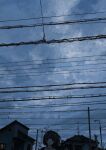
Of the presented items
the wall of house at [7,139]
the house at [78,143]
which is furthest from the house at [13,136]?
the house at [78,143]

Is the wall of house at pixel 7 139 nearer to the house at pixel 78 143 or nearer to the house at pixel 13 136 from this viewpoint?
the house at pixel 13 136

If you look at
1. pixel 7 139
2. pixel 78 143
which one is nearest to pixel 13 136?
pixel 7 139

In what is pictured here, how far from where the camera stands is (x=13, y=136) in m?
55.0

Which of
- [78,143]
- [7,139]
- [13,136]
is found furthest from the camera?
[78,143]

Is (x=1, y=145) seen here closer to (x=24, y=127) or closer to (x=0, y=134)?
(x=0, y=134)

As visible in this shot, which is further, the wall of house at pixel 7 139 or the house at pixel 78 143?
the house at pixel 78 143

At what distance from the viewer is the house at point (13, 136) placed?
54.9 meters

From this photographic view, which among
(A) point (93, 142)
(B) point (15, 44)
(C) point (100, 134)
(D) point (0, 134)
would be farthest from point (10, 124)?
(B) point (15, 44)

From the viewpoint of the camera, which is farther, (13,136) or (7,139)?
(7,139)

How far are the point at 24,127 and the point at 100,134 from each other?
1964 centimetres

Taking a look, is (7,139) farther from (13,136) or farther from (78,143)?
(78,143)

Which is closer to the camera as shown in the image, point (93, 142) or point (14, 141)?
point (14, 141)

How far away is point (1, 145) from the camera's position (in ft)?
178

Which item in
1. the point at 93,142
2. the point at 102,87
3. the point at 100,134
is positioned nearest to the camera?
the point at 102,87
